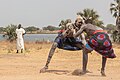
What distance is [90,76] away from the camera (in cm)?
999

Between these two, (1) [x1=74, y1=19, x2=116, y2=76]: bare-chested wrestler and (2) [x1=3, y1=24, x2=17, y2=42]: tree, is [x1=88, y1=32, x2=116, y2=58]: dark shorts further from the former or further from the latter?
(2) [x1=3, y1=24, x2=17, y2=42]: tree

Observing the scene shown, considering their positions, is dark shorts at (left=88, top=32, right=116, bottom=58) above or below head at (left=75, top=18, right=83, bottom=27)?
below

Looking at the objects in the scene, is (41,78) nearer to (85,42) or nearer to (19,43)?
(85,42)

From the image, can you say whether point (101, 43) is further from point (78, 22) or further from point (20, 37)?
point (20, 37)

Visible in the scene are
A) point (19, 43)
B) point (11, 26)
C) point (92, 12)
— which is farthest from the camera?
point (92, 12)

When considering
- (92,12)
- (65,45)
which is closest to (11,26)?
(92,12)

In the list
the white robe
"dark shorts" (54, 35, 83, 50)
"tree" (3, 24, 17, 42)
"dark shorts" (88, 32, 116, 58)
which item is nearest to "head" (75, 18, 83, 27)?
"dark shorts" (88, 32, 116, 58)

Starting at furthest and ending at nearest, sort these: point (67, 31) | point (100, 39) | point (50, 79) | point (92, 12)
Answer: point (92, 12) → point (67, 31) → point (100, 39) → point (50, 79)

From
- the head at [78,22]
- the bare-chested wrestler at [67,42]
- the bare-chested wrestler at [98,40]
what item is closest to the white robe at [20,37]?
the bare-chested wrestler at [67,42]

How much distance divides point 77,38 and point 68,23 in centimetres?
54

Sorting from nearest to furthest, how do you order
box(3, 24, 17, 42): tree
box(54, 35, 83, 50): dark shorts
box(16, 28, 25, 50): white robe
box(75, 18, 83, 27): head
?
box(75, 18, 83, 27): head, box(54, 35, 83, 50): dark shorts, box(16, 28, 25, 50): white robe, box(3, 24, 17, 42): tree

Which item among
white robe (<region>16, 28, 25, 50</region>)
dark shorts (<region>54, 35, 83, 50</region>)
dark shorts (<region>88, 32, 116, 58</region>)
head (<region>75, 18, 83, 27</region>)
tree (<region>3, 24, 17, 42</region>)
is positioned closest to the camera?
dark shorts (<region>88, 32, 116, 58</region>)

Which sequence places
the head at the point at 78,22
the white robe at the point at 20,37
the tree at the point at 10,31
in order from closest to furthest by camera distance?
the head at the point at 78,22 → the white robe at the point at 20,37 → the tree at the point at 10,31

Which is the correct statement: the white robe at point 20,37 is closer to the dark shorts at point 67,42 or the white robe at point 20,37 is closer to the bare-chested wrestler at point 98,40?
the dark shorts at point 67,42
